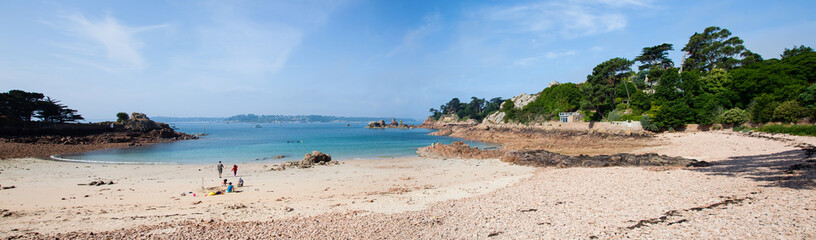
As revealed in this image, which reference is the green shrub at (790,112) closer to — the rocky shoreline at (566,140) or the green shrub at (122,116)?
A: the rocky shoreline at (566,140)

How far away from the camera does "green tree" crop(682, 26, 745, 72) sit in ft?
149

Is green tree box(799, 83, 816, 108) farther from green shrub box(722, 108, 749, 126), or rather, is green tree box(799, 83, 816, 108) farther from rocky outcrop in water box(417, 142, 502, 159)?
rocky outcrop in water box(417, 142, 502, 159)

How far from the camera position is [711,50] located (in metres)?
47.2

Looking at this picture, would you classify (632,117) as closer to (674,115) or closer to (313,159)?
(674,115)

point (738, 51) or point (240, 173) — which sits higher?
point (738, 51)

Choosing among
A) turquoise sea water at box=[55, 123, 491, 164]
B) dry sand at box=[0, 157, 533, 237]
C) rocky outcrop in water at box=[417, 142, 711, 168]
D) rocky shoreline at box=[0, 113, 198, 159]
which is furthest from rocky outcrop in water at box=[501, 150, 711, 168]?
rocky shoreline at box=[0, 113, 198, 159]

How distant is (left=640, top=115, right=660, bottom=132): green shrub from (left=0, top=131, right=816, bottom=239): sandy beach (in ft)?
74.2

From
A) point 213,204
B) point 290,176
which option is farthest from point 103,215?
point 290,176

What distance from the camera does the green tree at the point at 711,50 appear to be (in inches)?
1787

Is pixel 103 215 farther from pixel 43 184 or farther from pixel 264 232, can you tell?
pixel 43 184

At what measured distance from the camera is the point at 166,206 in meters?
10.2

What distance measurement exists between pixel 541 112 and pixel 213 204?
56406 millimetres

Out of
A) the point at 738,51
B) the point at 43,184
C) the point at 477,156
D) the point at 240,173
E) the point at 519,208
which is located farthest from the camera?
the point at 738,51

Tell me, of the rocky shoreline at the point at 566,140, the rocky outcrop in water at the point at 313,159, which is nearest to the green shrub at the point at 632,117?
the rocky shoreline at the point at 566,140
